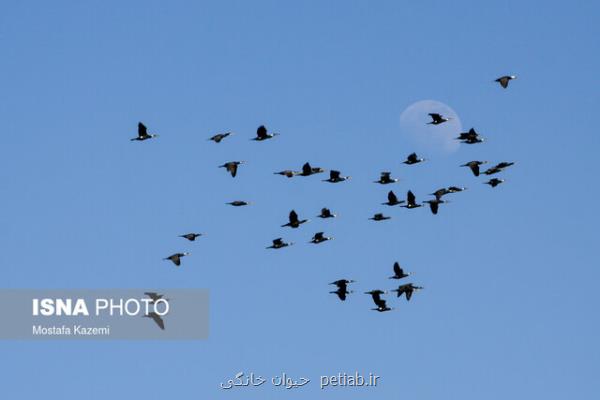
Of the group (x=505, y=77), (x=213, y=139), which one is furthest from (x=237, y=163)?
(x=505, y=77)

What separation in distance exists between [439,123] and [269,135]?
37.0 feet

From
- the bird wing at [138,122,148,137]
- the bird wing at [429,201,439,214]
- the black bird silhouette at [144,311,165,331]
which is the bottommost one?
the black bird silhouette at [144,311,165,331]

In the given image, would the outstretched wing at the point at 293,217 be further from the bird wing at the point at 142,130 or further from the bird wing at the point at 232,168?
the bird wing at the point at 142,130

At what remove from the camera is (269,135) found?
12181cm

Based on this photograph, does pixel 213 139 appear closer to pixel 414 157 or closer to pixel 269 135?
pixel 269 135

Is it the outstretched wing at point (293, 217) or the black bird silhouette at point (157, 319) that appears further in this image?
the outstretched wing at point (293, 217)

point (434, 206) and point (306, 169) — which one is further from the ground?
point (306, 169)

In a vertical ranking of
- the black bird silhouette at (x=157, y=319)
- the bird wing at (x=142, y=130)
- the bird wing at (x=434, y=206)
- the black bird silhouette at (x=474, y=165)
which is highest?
the bird wing at (x=142, y=130)

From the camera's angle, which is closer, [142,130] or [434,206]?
[142,130]

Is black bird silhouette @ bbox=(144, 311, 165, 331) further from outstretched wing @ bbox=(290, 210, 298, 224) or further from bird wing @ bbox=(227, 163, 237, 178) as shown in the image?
bird wing @ bbox=(227, 163, 237, 178)

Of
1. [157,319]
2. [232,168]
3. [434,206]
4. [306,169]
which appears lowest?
[157,319]

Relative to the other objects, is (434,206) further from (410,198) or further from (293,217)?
(293,217)

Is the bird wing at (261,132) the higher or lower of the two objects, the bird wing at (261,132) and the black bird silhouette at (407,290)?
the higher

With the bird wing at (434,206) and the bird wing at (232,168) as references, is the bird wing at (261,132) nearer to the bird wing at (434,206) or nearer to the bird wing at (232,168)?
the bird wing at (232,168)
